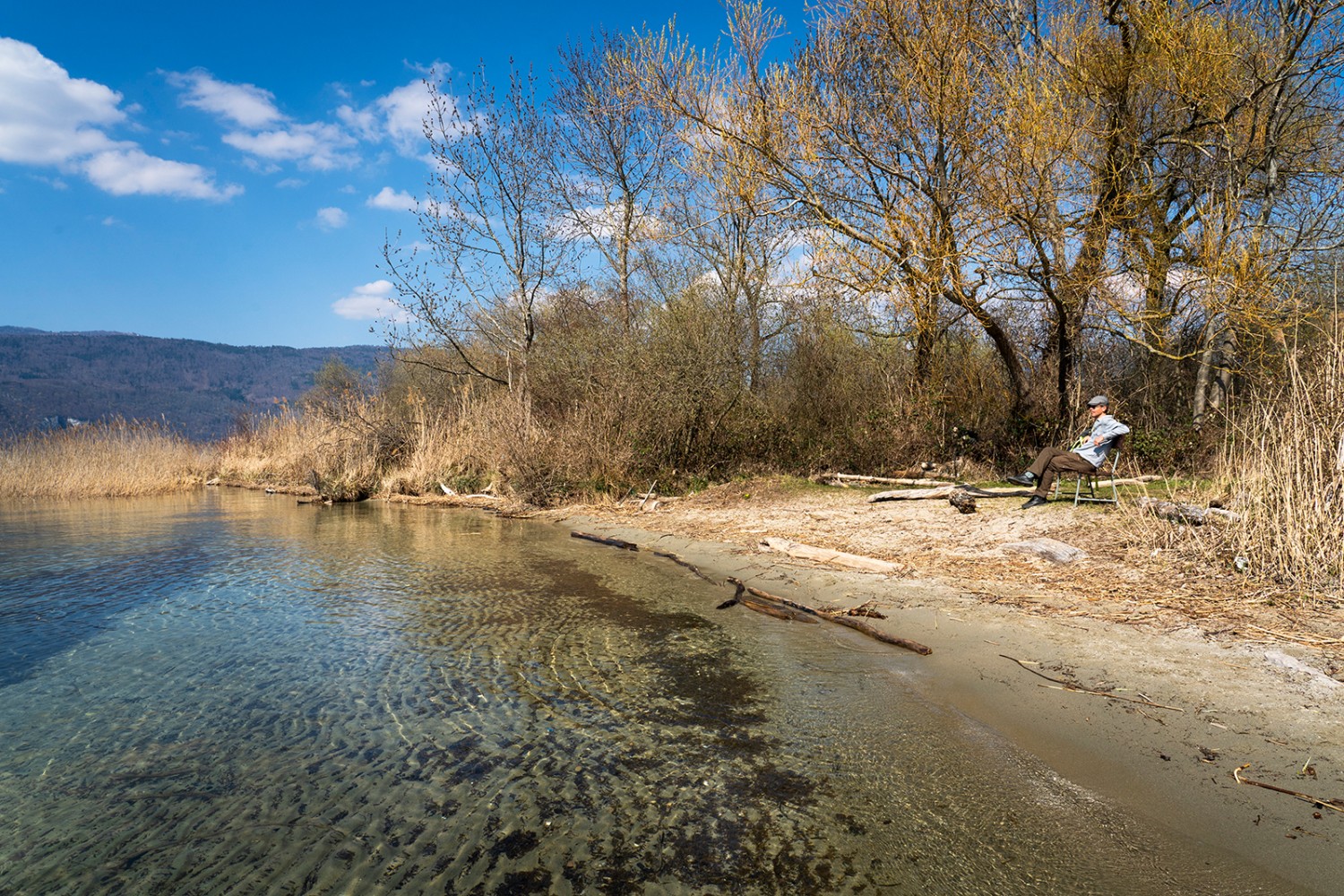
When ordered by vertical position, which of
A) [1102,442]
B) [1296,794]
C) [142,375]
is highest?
[142,375]

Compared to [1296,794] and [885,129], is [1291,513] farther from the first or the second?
[885,129]

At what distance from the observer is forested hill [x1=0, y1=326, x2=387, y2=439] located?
75.6 metres

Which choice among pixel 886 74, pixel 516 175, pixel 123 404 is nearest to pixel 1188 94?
pixel 886 74

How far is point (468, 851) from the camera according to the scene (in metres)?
2.79

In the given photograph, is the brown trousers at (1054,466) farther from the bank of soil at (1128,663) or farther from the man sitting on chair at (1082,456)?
the bank of soil at (1128,663)

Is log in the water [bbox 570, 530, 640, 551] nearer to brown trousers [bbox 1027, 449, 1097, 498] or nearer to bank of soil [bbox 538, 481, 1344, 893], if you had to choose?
bank of soil [bbox 538, 481, 1344, 893]

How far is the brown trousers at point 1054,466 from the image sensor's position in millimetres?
8602

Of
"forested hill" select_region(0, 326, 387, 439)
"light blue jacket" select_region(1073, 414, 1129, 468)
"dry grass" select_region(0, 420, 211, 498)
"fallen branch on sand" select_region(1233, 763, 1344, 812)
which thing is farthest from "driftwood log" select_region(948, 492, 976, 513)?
"forested hill" select_region(0, 326, 387, 439)

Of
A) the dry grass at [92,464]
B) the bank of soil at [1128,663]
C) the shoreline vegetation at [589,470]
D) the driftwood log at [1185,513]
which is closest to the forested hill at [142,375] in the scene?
the dry grass at [92,464]

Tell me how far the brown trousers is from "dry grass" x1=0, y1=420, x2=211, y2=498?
21616mm

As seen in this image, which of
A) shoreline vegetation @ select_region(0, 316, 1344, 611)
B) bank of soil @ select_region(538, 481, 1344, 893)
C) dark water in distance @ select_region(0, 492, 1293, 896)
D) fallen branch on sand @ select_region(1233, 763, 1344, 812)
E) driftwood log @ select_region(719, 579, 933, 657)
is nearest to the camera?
dark water in distance @ select_region(0, 492, 1293, 896)

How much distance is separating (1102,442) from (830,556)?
3821mm

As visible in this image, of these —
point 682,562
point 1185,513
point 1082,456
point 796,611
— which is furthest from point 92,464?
point 1185,513

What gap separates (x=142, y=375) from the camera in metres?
96.1
